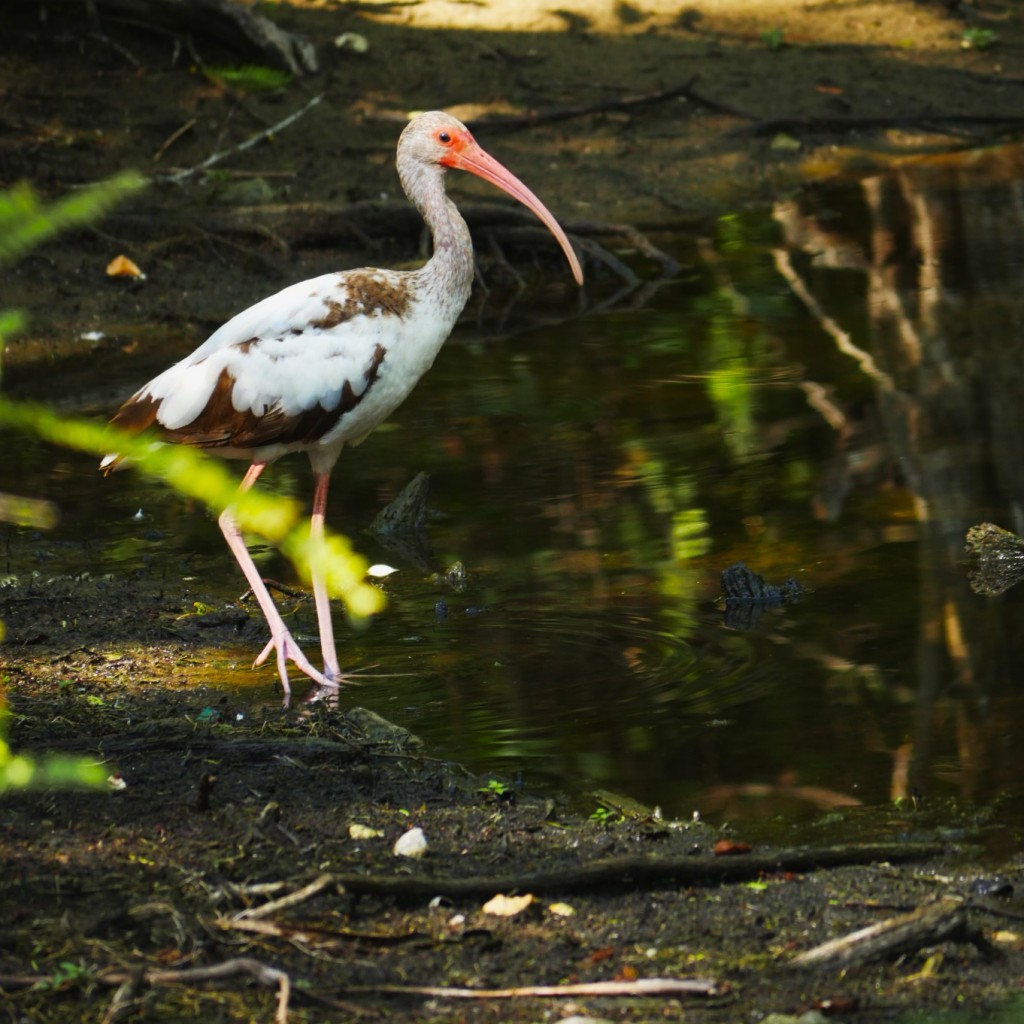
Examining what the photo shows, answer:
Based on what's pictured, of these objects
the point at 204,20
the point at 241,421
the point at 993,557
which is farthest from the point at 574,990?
the point at 204,20

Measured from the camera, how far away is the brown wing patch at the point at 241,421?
21.5ft

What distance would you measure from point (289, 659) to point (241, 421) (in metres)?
0.92

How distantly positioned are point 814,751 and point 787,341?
6.14 metres

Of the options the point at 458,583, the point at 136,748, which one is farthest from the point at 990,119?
the point at 136,748

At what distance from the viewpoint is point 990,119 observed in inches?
685

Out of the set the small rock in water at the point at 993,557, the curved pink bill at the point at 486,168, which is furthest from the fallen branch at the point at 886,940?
the curved pink bill at the point at 486,168

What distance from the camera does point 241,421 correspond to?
260 inches

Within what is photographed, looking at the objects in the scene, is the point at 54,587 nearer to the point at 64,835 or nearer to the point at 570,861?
the point at 64,835

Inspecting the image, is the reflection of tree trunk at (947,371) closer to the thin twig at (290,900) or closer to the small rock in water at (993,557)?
the small rock in water at (993,557)

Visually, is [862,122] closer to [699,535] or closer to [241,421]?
[699,535]

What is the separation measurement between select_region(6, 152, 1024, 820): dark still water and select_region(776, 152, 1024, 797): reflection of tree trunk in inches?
1.0

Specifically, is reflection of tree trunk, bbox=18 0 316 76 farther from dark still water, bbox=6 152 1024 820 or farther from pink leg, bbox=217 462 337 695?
pink leg, bbox=217 462 337 695

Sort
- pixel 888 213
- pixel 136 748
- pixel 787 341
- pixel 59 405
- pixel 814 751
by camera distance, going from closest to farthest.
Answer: pixel 136 748
pixel 814 751
pixel 59 405
pixel 787 341
pixel 888 213

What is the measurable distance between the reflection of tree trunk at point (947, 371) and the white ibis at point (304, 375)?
2.21m
